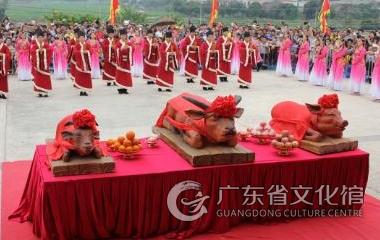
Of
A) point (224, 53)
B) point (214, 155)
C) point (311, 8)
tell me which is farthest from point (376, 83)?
point (311, 8)

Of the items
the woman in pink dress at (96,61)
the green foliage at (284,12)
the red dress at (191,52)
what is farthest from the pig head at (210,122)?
the green foliage at (284,12)

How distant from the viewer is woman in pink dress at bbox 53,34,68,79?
14797mm

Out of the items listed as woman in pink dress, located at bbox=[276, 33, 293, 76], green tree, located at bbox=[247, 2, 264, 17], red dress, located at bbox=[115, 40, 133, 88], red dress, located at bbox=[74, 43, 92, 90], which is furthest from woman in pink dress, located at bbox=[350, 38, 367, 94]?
green tree, located at bbox=[247, 2, 264, 17]

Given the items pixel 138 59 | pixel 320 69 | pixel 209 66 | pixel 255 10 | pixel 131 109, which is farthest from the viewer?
pixel 255 10

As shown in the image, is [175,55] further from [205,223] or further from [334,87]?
[205,223]

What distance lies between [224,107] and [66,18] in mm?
20959

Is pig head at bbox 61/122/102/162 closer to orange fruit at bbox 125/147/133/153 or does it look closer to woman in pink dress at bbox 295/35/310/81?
orange fruit at bbox 125/147/133/153

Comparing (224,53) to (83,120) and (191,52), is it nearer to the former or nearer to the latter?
(191,52)

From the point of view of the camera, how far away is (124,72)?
479 inches

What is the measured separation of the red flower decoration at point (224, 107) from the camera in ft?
15.1

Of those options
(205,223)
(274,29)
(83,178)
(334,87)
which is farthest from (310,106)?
(274,29)

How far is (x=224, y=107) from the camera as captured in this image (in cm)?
460

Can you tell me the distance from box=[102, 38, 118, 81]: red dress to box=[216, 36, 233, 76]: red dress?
8.77 feet

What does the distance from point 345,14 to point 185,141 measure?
1895cm
